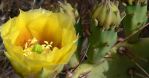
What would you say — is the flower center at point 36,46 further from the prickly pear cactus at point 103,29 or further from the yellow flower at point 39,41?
the prickly pear cactus at point 103,29

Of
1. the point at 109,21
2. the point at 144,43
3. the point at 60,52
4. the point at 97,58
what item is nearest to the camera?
the point at 60,52

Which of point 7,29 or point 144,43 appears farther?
point 144,43

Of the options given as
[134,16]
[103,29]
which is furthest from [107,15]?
[134,16]

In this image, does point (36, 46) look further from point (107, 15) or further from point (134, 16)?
point (134, 16)

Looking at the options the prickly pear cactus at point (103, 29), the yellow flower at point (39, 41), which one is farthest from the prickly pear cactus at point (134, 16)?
the yellow flower at point (39, 41)

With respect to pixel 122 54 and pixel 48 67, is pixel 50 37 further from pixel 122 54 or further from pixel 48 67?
pixel 122 54

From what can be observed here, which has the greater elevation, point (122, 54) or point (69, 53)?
point (69, 53)

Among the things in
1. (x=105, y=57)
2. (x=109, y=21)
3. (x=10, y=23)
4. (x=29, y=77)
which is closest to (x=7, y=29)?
(x=10, y=23)
